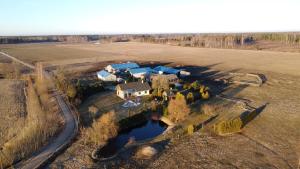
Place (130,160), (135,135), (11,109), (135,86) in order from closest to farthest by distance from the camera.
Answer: (130,160) < (135,135) < (11,109) < (135,86)

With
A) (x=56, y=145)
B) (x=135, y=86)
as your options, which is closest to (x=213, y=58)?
(x=135, y=86)

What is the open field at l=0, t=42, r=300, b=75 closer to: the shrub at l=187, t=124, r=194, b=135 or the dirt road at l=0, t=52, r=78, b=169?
the shrub at l=187, t=124, r=194, b=135

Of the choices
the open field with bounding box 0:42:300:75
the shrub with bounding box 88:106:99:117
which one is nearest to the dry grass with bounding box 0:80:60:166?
the shrub with bounding box 88:106:99:117

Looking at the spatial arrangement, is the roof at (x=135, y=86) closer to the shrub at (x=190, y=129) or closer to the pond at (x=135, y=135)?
the pond at (x=135, y=135)

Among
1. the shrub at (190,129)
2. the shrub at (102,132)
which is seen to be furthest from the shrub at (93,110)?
the shrub at (190,129)

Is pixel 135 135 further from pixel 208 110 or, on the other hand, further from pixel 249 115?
pixel 249 115

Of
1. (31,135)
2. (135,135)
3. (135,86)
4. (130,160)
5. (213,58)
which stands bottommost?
(130,160)

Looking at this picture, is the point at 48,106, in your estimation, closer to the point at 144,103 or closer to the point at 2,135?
the point at 2,135
